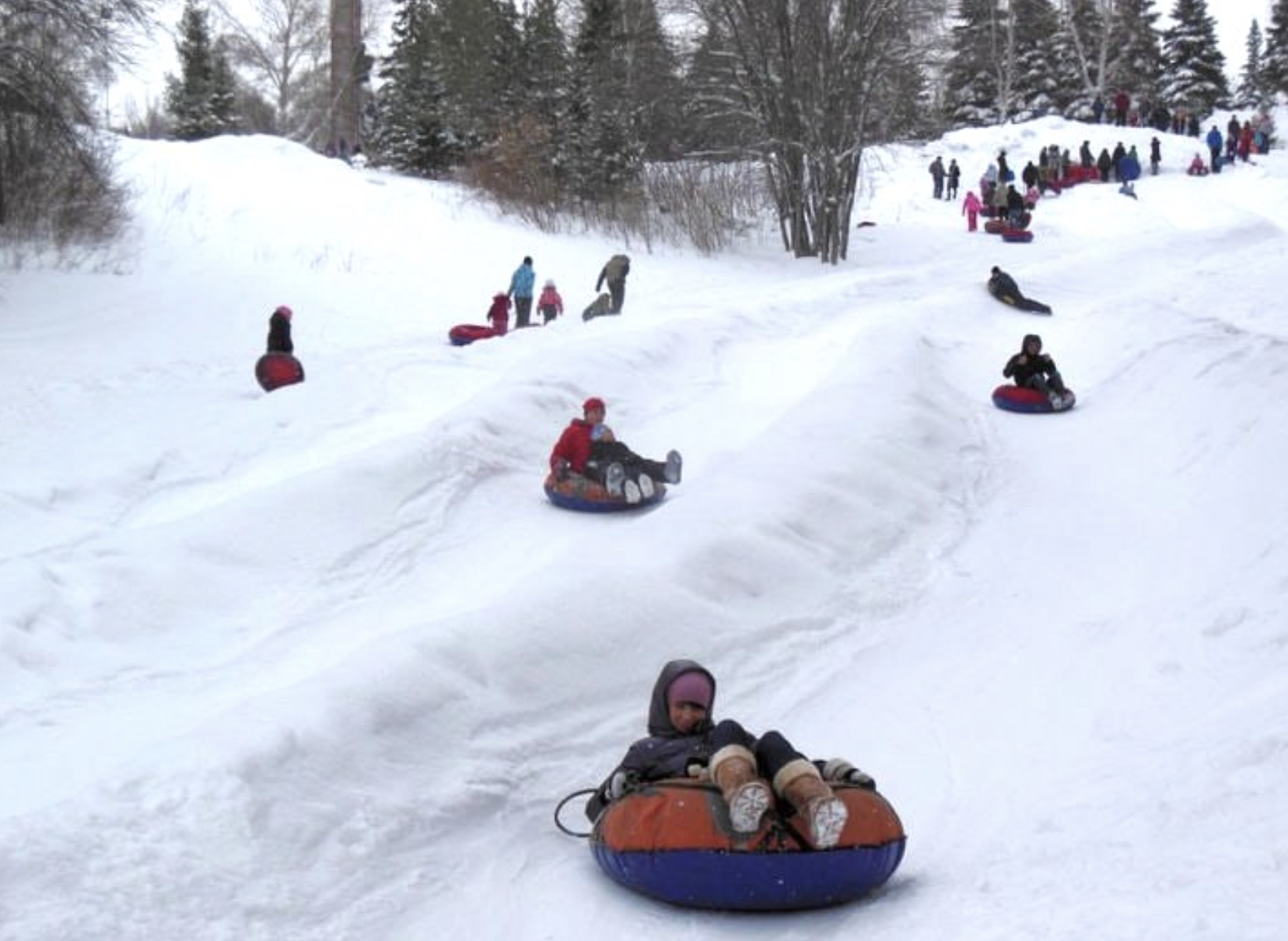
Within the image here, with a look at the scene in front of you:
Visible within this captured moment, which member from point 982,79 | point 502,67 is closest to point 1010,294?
point 502,67

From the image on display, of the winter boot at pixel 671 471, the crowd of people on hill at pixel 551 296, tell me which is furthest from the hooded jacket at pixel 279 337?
the winter boot at pixel 671 471

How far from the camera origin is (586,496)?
968 centimetres

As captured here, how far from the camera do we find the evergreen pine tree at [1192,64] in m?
47.7

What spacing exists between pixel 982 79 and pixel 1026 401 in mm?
40293

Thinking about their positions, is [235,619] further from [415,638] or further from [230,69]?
[230,69]

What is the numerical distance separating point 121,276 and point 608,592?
13638mm

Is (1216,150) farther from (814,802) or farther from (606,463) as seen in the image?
(814,802)

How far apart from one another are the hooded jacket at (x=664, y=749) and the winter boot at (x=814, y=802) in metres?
0.56

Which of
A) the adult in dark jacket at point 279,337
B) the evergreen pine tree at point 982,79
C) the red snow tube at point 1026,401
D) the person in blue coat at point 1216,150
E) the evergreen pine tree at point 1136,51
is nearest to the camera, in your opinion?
the red snow tube at point 1026,401

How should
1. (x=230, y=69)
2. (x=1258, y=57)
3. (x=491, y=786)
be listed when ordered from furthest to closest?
(x=1258, y=57) < (x=230, y=69) < (x=491, y=786)

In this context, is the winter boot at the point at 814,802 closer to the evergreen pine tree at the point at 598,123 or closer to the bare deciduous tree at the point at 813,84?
the bare deciduous tree at the point at 813,84

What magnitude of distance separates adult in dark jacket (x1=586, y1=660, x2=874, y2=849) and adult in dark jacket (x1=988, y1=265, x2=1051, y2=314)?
44.3ft

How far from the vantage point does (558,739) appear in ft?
19.8

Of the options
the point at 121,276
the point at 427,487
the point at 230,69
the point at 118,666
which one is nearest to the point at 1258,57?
the point at 230,69
